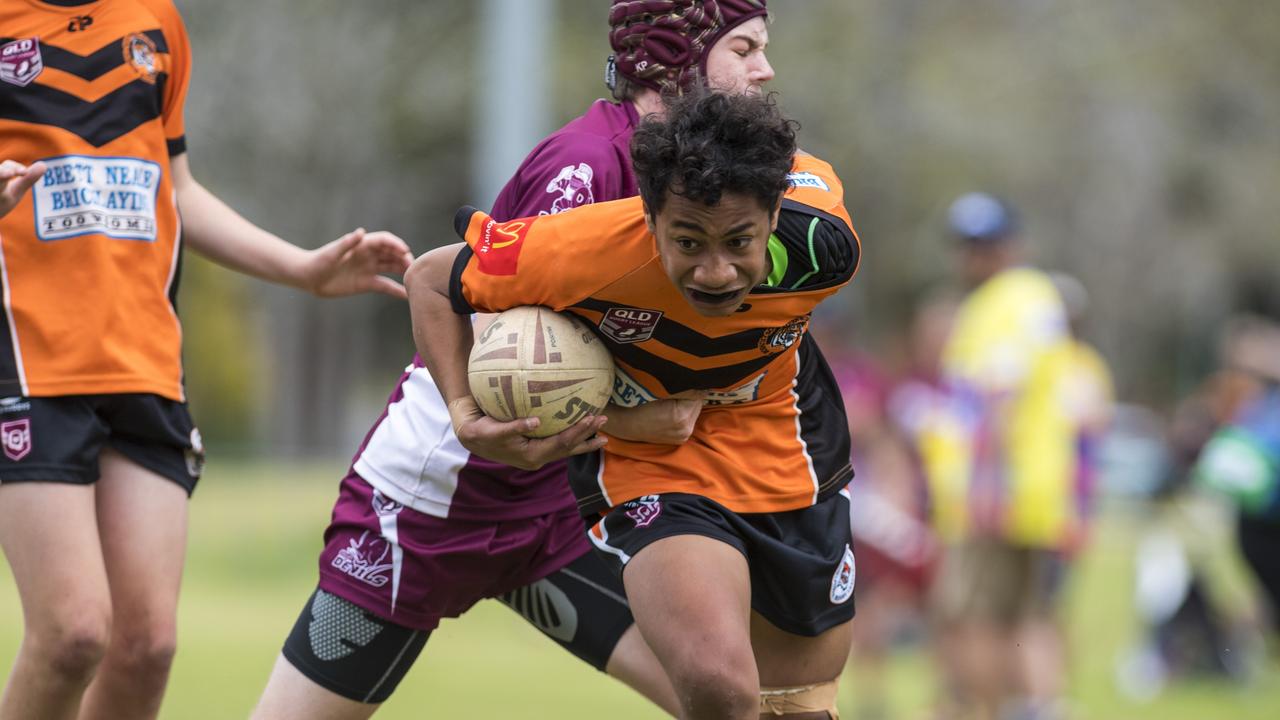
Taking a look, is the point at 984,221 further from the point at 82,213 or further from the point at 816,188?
the point at 82,213

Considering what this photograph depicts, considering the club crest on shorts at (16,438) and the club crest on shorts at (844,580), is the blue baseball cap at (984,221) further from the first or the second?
the club crest on shorts at (16,438)

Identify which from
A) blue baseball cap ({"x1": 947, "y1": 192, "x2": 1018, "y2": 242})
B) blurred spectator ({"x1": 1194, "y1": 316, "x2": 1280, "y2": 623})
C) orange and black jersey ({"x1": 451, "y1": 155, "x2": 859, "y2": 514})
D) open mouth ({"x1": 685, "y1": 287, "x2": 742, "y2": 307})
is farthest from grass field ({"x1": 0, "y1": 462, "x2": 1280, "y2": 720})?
open mouth ({"x1": 685, "y1": 287, "x2": 742, "y2": 307})

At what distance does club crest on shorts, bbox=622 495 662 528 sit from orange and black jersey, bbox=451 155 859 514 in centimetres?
2

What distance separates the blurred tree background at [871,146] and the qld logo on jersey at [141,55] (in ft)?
51.1

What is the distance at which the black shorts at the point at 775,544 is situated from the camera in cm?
368

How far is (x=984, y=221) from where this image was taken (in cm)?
874

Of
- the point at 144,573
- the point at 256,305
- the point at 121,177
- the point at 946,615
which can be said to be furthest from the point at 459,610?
the point at 256,305

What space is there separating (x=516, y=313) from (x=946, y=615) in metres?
5.89

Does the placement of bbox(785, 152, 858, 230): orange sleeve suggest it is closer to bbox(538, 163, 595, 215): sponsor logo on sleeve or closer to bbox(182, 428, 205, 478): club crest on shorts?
bbox(538, 163, 595, 215): sponsor logo on sleeve

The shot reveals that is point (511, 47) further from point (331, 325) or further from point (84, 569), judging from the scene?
point (331, 325)

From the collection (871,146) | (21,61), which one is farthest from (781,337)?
(871,146)

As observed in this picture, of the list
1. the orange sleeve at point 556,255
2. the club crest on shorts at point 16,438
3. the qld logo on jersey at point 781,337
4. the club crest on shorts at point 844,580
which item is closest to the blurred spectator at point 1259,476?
the club crest on shorts at point 844,580

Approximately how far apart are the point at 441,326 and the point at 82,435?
3.36 feet

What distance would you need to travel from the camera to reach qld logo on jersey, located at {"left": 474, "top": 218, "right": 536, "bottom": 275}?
357 cm
